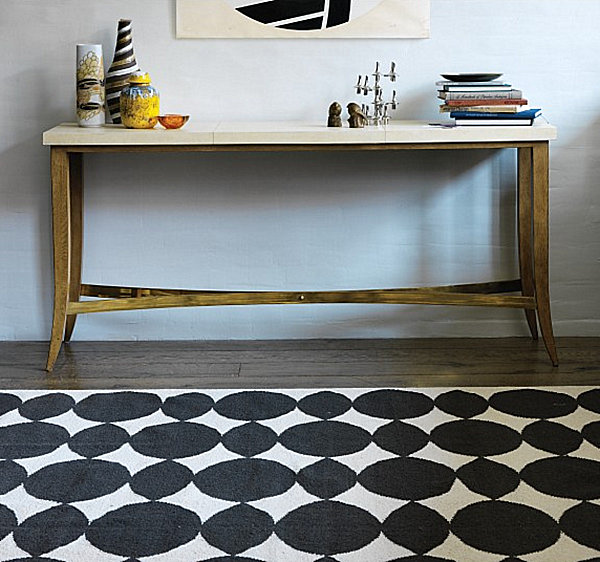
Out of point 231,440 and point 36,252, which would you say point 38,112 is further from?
point 231,440

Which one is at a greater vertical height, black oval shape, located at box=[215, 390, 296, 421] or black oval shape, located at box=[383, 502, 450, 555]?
black oval shape, located at box=[215, 390, 296, 421]

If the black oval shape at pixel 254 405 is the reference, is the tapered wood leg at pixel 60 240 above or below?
above

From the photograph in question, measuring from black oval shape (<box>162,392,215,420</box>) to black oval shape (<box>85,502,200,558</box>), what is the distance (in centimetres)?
55

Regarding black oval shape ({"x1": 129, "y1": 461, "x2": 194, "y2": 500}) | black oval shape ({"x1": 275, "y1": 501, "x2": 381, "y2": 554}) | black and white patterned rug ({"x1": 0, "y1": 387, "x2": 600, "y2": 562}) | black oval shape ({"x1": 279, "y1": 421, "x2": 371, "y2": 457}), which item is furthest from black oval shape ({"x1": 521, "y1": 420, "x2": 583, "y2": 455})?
black oval shape ({"x1": 129, "y1": 461, "x2": 194, "y2": 500})

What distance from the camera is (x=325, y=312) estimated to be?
3541 millimetres

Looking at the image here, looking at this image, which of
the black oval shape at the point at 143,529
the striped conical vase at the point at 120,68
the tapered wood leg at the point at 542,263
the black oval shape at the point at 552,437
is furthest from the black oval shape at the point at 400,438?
the striped conical vase at the point at 120,68

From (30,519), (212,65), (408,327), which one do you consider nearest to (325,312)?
(408,327)

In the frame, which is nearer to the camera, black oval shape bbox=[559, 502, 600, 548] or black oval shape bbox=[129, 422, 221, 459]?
black oval shape bbox=[559, 502, 600, 548]

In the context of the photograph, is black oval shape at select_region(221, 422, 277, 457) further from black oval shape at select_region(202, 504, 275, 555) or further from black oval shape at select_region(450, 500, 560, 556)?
black oval shape at select_region(450, 500, 560, 556)

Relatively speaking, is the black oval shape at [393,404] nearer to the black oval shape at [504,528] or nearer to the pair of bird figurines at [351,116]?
the black oval shape at [504,528]

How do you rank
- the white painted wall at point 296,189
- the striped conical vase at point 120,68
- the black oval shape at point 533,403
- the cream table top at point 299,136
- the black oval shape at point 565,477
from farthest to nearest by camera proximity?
the white painted wall at point 296,189 → the striped conical vase at point 120,68 → the cream table top at point 299,136 → the black oval shape at point 533,403 → the black oval shape at point 565,477

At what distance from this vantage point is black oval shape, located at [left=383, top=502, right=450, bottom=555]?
2.03m

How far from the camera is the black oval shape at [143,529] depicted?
2.02 meters

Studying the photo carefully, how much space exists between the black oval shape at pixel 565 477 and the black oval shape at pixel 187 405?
92 centimetres
